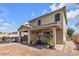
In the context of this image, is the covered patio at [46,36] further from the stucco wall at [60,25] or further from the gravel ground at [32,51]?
the gravel ground at [32,51]

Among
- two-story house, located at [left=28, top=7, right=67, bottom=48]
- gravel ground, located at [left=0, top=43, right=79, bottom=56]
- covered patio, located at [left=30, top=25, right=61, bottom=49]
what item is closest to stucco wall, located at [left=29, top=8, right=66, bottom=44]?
two-story house, located at [left=28, top=7, right=67, bottom=48]

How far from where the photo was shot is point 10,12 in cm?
739

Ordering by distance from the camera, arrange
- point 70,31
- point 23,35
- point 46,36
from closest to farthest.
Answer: point 70,31
point 46,36
point 23,35

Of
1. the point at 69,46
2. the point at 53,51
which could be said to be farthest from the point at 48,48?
the point at 69,46

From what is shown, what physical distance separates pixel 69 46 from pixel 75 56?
0.76 m

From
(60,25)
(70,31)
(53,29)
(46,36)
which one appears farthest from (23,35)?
(70,31)

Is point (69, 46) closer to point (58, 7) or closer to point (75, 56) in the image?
point (75, 56)

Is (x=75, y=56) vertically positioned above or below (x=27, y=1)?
below

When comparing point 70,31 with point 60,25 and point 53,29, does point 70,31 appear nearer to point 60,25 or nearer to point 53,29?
point 60,25

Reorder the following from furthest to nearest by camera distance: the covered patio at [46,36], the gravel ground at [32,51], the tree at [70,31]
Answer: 1. the covered patio at [46,36]
2. the tree at [70,31]
3. the gravel ground at [32,51]

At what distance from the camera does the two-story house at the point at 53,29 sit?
26.2 ft

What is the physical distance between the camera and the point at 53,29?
8164 millimetres

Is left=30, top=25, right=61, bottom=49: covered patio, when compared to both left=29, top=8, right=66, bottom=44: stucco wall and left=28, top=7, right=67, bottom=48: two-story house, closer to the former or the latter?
left=28, top=7, right=67, bottom=48: two-story house

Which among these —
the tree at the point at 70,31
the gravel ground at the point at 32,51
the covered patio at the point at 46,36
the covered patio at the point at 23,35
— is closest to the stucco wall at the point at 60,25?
the covered patio at the point at 46,36
